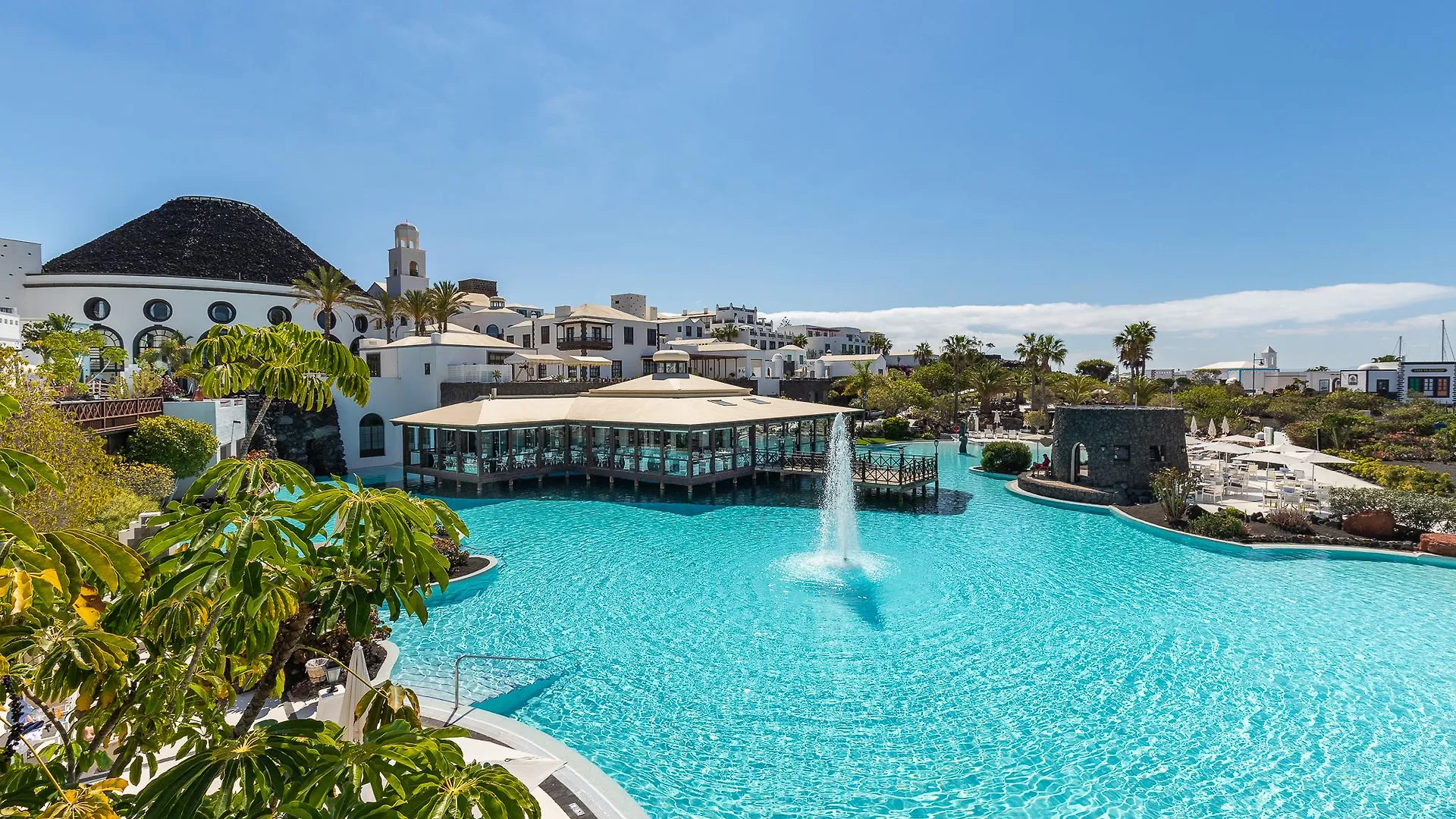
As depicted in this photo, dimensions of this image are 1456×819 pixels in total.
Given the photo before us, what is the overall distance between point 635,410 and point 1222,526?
72.0 ft

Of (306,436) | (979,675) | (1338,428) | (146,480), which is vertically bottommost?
(979,675)

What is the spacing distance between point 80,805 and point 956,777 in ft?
30.6

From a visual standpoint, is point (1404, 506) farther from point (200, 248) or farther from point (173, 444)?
point (200, 248)

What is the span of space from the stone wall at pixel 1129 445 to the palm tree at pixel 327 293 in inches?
1521

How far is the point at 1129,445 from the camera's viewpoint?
26.3 metres

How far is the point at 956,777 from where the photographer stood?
8.98 meters

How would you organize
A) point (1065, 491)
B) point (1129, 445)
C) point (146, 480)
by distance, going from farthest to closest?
point (1065, 491)
point (1129, 445)
point (146, 480)

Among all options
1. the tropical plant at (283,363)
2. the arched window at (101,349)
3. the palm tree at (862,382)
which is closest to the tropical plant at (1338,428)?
the palm tree at (862,382)

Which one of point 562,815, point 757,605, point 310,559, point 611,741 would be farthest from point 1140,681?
point 310,559

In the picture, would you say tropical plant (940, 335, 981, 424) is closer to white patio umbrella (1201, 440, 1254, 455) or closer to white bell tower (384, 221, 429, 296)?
white patio umbrella (1201, 440, 1254, 455)

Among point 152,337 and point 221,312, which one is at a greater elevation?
point 221,312

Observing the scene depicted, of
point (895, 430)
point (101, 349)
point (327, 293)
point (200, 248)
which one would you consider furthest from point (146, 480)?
point (895, 430)

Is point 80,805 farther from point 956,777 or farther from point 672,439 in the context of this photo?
point 672,439

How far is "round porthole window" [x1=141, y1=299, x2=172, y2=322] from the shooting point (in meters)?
39.7
